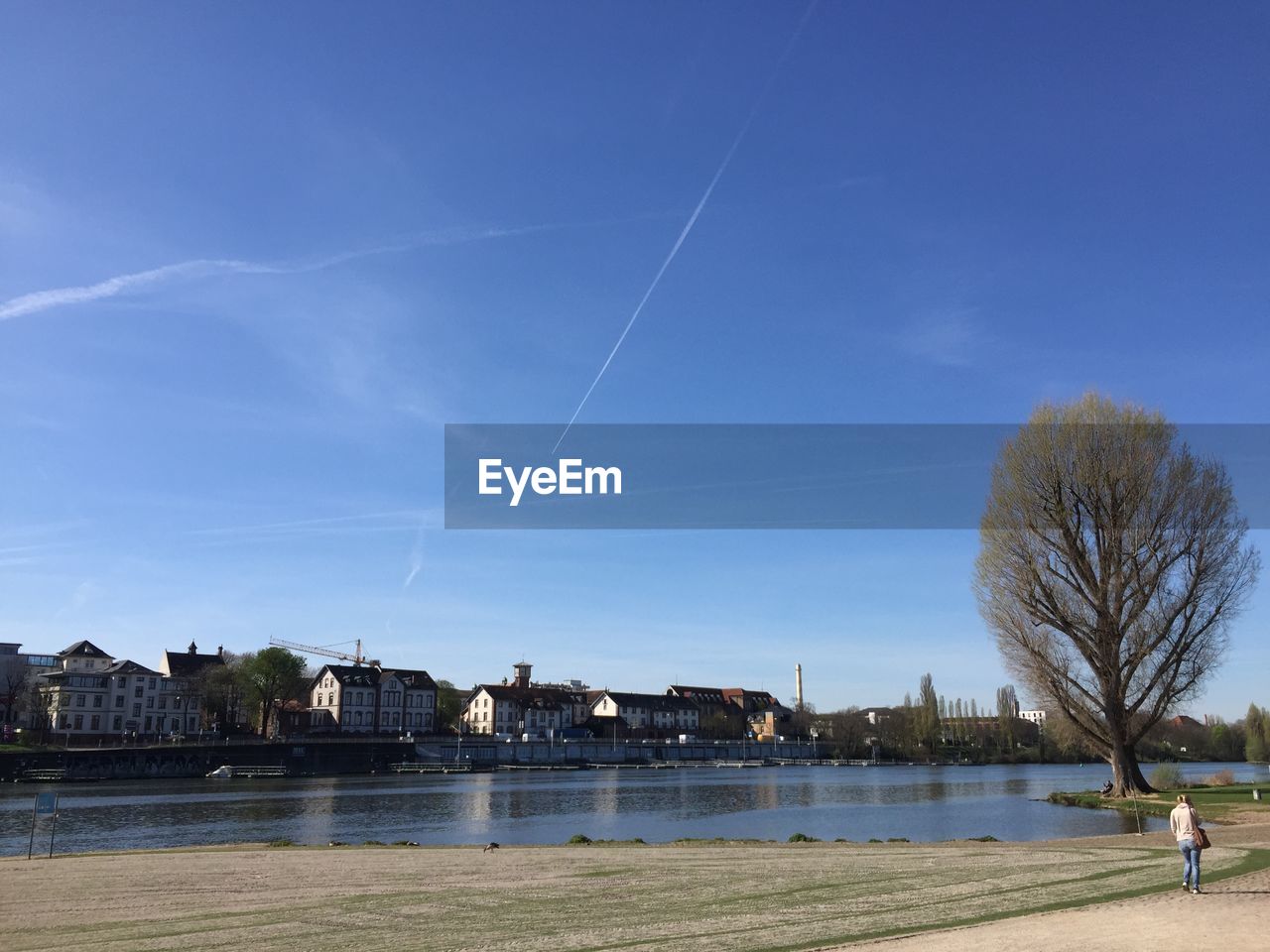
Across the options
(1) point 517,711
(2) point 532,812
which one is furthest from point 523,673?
(2) point 532,812

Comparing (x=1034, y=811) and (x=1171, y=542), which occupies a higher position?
(x=1171, y=542)

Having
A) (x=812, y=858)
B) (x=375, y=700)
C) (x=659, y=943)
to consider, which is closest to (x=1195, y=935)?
(x=659, y=943)

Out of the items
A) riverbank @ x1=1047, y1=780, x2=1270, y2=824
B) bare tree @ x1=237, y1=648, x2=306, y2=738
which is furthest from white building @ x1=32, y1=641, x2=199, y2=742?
riverbank @ x1=1047, y1=780, x2=1270, y2=824

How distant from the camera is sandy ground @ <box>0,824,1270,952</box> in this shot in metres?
15.5

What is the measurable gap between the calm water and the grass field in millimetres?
14019

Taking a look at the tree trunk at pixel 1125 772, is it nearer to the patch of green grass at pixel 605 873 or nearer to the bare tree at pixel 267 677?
the patch of green grass at pixel 605 873

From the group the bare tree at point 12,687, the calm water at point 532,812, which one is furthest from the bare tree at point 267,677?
the calm water at point 532,812

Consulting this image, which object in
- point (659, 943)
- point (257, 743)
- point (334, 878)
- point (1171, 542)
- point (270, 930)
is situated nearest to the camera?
point (659, 943)

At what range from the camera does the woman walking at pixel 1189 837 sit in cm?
1834

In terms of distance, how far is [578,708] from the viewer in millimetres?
188250

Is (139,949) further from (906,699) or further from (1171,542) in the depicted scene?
(906,699)

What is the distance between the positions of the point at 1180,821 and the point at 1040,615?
124 ft

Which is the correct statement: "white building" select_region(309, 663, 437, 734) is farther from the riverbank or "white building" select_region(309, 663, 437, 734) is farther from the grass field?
the grass field

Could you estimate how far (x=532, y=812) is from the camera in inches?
2431
